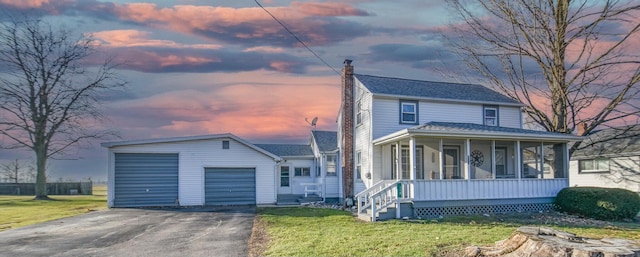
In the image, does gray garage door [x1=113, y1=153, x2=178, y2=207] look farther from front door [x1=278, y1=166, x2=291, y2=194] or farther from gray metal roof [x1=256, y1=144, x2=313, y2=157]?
gray metal roof [x1=256, y1=144, x2=313, y2=157]

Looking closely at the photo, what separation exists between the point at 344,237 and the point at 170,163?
14021mm

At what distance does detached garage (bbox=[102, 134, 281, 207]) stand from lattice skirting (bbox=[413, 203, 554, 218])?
9.99 meters

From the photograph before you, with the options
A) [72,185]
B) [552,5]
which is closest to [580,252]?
[552,5]

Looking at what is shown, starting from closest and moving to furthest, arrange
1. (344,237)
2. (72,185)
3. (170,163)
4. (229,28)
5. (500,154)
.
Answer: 1. (344,237)
2. (229,28)
3. (500,154)
4. (170,163)
5. (72,185)

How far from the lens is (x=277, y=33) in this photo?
58.1 ft

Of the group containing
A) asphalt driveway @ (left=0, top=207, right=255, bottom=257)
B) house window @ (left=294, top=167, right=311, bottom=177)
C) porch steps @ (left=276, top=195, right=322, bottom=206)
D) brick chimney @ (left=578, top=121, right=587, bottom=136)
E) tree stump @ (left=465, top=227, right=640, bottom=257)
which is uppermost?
brick chimney @ (left=578, top=121, right=587, bottom=136)

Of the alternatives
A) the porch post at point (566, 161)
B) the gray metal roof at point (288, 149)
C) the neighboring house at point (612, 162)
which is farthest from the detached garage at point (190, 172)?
the neighboring house at point (612, 162)

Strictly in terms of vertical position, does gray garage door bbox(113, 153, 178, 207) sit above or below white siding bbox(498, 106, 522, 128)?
below

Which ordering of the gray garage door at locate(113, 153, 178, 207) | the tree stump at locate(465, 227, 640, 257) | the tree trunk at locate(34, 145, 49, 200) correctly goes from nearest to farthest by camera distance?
the tree stump at locate(465, 227, 640, 257) → the gray garage door at locate(113, 153, 178, 207) → the tree trunk at locate(34, 145, 49, 200)

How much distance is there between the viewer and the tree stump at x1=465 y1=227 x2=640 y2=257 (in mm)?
7004

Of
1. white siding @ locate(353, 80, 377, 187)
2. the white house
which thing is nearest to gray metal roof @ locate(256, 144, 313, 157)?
the white house

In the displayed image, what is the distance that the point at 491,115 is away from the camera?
2212 centimetres

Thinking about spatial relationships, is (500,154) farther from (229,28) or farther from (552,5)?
(229,28)

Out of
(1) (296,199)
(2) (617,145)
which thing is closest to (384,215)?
(1) (296,199)
